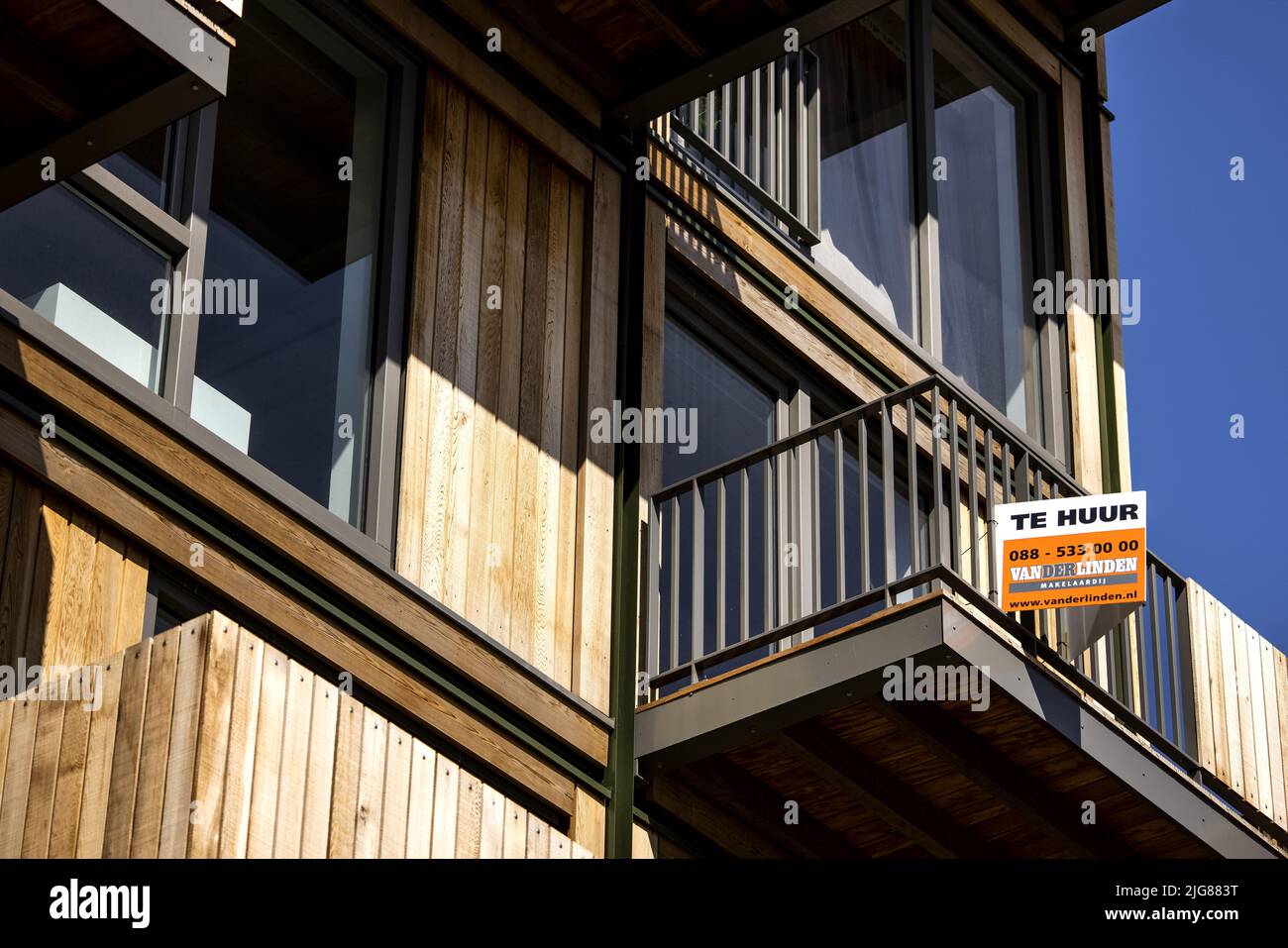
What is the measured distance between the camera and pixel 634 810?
971 cm

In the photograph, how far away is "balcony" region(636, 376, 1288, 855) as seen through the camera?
9.33 metres

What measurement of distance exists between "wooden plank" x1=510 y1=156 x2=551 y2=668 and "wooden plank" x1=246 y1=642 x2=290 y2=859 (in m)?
3.28

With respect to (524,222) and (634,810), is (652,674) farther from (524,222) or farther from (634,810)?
(524,222)

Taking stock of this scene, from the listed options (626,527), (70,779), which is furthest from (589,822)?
(70,779)

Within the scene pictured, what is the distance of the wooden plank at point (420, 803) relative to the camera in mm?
6500

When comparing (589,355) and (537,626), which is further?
(589,355)

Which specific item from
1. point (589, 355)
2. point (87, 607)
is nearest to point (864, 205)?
point (589, 355)

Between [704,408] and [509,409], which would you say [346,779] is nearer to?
[509,409]

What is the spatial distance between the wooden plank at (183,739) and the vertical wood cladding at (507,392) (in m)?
2.97

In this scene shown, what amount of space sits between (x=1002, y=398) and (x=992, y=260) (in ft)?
3.08

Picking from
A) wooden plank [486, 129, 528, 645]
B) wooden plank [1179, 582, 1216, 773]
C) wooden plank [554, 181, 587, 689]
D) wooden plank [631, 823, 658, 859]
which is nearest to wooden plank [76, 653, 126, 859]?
wooden plank [486, 129, 528, 645]

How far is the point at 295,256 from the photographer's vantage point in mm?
8922

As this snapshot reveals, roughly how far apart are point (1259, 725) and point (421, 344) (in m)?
5.29

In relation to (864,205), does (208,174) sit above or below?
below
